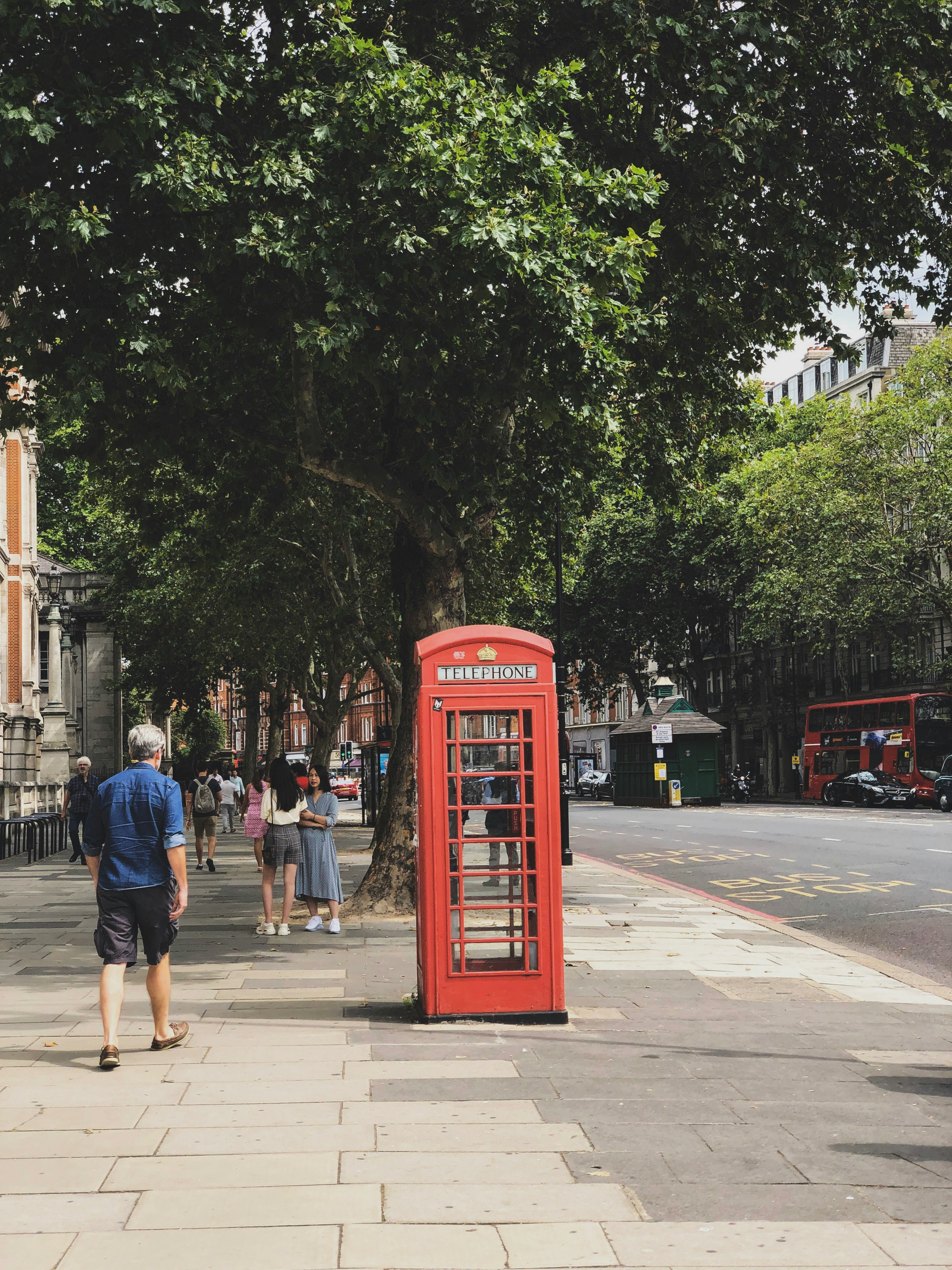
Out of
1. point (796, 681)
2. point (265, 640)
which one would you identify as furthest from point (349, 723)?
point (265, 640)

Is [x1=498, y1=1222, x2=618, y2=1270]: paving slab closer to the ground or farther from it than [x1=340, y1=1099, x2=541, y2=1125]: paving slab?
farther from it

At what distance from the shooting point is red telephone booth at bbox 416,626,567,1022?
8.12m

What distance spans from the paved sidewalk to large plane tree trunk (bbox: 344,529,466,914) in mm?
3740

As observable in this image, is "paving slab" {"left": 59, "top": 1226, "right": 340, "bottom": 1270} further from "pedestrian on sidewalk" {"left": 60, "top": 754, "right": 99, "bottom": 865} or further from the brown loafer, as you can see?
"pedestrian on sidewalk" {"left": 60, "top": 754, "right": 99, "bottom": 865}

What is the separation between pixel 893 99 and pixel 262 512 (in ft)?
28.2

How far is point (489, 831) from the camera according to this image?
8164mm

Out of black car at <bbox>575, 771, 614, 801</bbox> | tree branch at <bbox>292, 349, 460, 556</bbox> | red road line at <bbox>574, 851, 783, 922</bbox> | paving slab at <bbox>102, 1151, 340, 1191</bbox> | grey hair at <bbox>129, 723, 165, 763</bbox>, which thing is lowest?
black car at <bbox>575, 771, 614, 801</bbox>

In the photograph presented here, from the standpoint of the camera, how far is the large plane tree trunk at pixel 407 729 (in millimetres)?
13820

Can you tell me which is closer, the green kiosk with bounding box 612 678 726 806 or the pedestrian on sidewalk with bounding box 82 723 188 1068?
the pedestrian on sidewalk with bounding box 82 723 188 1068

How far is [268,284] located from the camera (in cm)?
1231

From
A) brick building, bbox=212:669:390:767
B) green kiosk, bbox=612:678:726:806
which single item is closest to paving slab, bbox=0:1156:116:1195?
green kiosk, bbox=612:678:726:806

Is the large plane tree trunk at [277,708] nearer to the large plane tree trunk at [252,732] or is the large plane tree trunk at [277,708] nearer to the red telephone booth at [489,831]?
the large plane tree trunk at [252,732]

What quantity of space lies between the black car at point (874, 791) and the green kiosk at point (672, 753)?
4404 millimetres

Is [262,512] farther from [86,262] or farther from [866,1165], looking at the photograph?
[866,1165]
